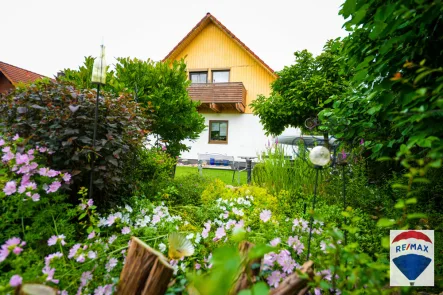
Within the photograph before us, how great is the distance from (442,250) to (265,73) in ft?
Result: 36.3

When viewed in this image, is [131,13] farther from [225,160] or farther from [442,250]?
[442,250]

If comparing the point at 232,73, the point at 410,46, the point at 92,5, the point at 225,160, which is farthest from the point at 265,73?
the point at 410,46

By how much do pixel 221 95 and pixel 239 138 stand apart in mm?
2397

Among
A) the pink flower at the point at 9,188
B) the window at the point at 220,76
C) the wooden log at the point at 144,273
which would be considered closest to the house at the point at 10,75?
the window at the point at 220,76

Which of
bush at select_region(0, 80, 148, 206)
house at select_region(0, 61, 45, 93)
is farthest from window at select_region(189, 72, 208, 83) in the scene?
bush at select_region(0, 80, 148, 206)

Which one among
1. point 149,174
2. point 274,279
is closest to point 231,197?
point 149,174

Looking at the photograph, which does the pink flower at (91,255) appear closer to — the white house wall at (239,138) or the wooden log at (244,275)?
the wooden log at (244,275)

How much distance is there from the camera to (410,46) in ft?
4.64

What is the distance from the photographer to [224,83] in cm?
1163

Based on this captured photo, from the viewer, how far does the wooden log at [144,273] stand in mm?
868

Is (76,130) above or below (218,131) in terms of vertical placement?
below

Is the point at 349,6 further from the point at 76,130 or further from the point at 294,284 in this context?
the point at 76,130

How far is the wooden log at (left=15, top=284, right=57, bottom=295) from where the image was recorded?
2.32ft

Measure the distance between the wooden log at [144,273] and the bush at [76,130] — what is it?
1020mm
